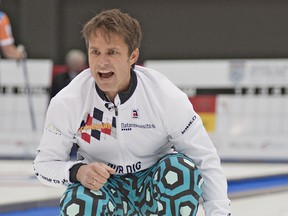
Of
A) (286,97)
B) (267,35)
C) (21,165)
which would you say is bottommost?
(21,165)

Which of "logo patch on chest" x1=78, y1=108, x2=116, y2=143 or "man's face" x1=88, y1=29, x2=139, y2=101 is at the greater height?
"man's face" x1=88, y1=29, x2=139, y2=101

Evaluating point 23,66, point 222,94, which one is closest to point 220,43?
point 222,94

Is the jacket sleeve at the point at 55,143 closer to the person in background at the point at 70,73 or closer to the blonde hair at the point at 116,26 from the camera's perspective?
the blonde hair at the point at 116,26

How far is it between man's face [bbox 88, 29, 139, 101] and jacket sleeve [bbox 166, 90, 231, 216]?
22 centimetres

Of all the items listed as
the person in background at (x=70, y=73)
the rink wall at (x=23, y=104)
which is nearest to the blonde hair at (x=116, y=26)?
the rink wall at (x=23, y=104)

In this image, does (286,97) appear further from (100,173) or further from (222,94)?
(100,173)

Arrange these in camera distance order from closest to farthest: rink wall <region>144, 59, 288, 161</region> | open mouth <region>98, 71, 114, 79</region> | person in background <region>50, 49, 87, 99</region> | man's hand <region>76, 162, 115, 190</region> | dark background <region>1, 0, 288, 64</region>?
man's hand <region>76, 162, 115, 190</region>, open mouth <region>98, 71, 114, 79</region>, rink wall <region>144, 59, 288, 161</region>, person in background <region>50, 49, 87, 99</region>, dark background <region>1, 0, 288, 64</region>

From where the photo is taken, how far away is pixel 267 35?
25.2ft

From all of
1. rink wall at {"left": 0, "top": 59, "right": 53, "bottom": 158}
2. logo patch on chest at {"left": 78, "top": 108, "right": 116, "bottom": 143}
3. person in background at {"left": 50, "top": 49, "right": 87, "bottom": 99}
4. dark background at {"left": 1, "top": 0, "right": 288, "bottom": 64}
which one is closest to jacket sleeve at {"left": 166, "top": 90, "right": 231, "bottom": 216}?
logo patch on chest at {"left": 78, "top": 108, "right": 116, "bottom": 143}

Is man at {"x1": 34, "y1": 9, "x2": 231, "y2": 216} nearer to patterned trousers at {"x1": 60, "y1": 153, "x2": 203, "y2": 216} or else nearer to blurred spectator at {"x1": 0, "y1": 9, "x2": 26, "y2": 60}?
patterned trousers at {"x1": 60, "y1": 153, "x2": 203, "y2": 216}

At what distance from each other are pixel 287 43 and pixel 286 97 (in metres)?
0.99

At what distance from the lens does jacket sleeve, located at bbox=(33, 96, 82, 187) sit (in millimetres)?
2455

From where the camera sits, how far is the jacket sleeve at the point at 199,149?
7.96 feet

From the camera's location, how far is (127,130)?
2.49m
